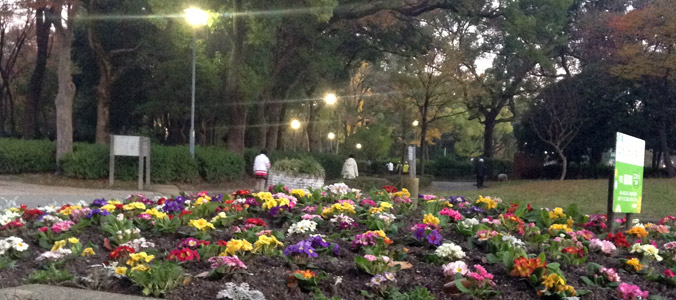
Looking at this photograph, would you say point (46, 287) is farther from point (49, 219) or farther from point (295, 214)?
point (295, 214)

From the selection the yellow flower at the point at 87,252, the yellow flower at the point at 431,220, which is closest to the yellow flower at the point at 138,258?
the yellow flower at the point at 87,252

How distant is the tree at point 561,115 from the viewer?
115ft

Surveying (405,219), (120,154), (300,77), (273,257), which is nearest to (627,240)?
(405,219)

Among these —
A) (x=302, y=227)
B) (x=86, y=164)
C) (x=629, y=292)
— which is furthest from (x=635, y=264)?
(x=86, y=164)

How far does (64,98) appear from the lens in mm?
24656

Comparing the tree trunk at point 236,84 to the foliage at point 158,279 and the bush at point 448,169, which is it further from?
the bush at point 448,169

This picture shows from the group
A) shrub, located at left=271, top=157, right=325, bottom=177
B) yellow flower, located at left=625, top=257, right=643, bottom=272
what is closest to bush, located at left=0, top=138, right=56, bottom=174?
shrub, located at left=271, top=157, right=325, bottom=177

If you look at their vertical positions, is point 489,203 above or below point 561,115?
below

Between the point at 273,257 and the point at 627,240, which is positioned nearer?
the point at 273,257

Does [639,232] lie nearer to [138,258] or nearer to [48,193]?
[138,258]

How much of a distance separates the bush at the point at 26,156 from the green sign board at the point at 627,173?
2104cm

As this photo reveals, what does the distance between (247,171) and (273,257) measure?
25.6 metres

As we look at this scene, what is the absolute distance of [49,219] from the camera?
7195 mm

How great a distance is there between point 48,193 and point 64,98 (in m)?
6.14
